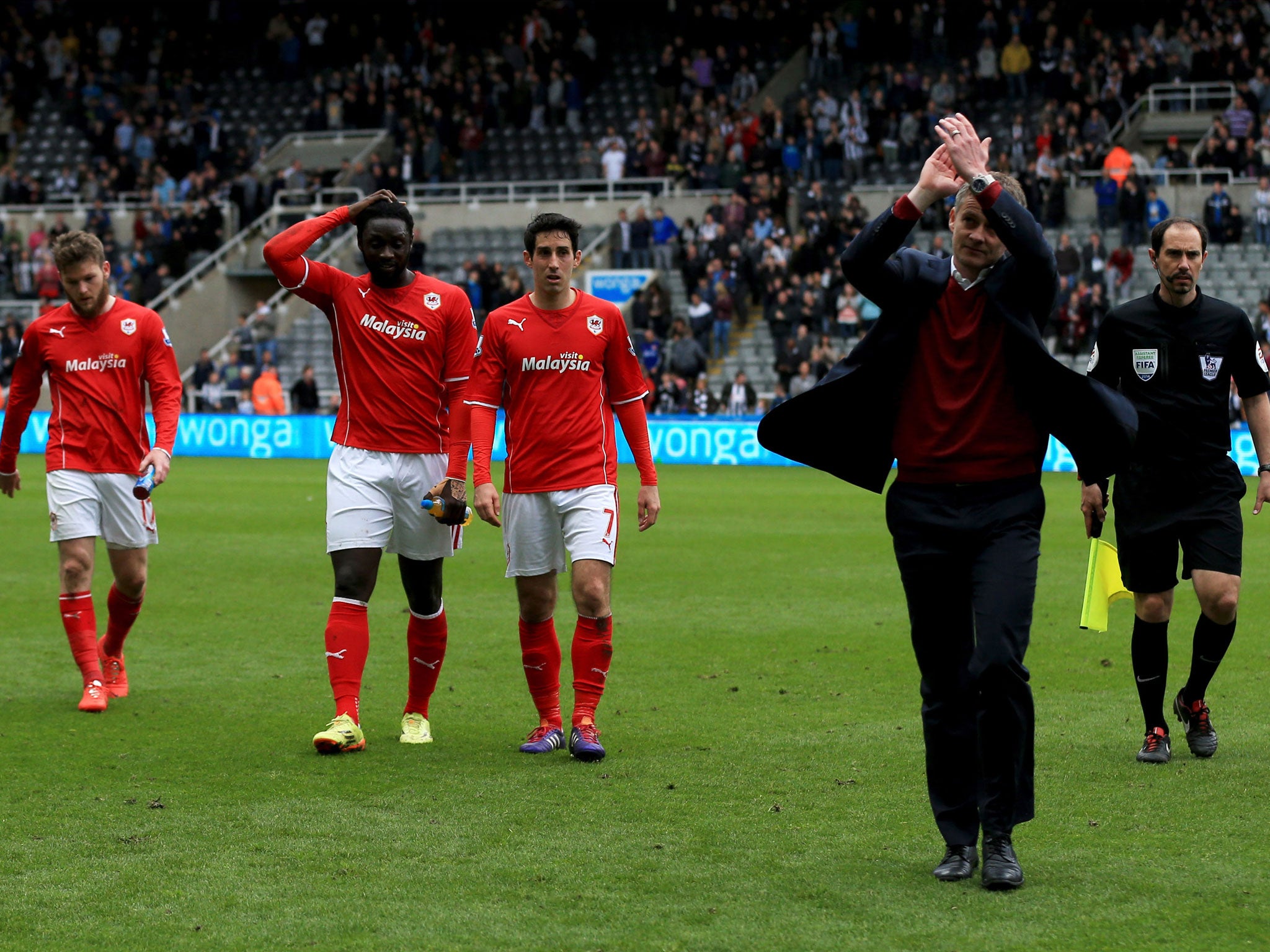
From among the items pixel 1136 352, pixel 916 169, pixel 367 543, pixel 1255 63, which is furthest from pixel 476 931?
pixel 1255 63

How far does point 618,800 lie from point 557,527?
4.49 ft

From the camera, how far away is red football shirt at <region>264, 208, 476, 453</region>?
7000 millimetres

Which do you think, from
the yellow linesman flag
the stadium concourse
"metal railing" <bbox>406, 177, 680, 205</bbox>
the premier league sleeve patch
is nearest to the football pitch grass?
the yellow linesman flag

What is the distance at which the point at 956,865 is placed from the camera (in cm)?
496

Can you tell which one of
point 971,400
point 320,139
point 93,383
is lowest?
point 93,383

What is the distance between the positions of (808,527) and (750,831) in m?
11.2

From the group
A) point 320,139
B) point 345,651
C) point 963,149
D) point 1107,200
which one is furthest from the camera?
point 320,139

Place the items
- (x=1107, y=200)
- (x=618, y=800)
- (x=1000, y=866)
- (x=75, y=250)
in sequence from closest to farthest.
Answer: (x=1000, y=866), (x=618, y=800), (x=75, y=250), (x=1107, y=200)

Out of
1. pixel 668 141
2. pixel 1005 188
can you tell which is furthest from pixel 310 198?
pixel 1005 188

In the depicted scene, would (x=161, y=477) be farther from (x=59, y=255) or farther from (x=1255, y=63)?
(x=1255, y=63)

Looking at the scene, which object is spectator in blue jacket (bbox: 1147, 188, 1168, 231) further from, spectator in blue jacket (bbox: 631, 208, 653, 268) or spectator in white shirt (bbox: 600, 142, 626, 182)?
spectator in white shirt (bbox: 600, 142, 626, 182)

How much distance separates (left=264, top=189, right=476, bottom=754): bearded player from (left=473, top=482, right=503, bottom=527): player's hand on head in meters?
0.11

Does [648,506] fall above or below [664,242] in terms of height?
below

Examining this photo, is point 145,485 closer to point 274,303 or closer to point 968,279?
point 968,279
